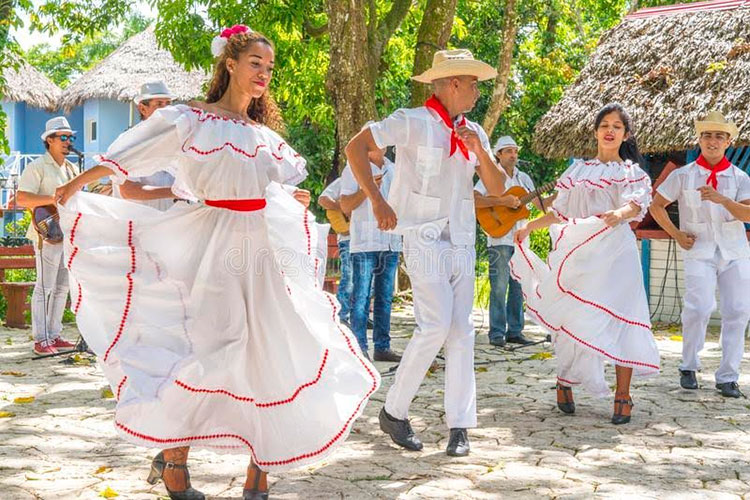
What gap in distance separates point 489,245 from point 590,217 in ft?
12.7

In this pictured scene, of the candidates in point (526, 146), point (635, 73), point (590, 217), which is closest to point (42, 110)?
point (526, 146)

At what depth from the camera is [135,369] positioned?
4305 mm

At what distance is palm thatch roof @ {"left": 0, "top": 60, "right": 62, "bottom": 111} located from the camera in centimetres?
3020

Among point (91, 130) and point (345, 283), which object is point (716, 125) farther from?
point (91, 130)

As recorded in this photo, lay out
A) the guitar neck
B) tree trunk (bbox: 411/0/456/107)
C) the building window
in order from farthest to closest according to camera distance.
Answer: the building window
tree trunk (bbox: 411/0/456/107)
the guitar neck

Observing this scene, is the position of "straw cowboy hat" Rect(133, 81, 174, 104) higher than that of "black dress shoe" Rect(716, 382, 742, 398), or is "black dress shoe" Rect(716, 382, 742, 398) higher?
"straw cowboy hat" Rect(133, 81, 174, 104)

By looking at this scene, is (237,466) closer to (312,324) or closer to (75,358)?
(312,324)

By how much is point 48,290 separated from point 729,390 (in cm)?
606

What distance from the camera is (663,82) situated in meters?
13.7

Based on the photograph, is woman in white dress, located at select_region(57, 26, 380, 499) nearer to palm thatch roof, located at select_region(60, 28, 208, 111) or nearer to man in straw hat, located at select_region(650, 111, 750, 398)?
man in straw hat, located at select_region(650, 111, 750, 398)

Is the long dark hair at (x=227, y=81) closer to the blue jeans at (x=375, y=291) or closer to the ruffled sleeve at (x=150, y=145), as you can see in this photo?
the ruffled sleeve at (x=150, y=145)

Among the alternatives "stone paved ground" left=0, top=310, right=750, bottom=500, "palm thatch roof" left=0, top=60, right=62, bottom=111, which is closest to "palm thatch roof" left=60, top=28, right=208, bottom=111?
"palm thatch roof" left=0, top=60, right=62, bottom=111

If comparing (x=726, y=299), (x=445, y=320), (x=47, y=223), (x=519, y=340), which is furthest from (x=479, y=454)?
(x=519, y=340)

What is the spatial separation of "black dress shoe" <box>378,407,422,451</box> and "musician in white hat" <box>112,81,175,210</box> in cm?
175
